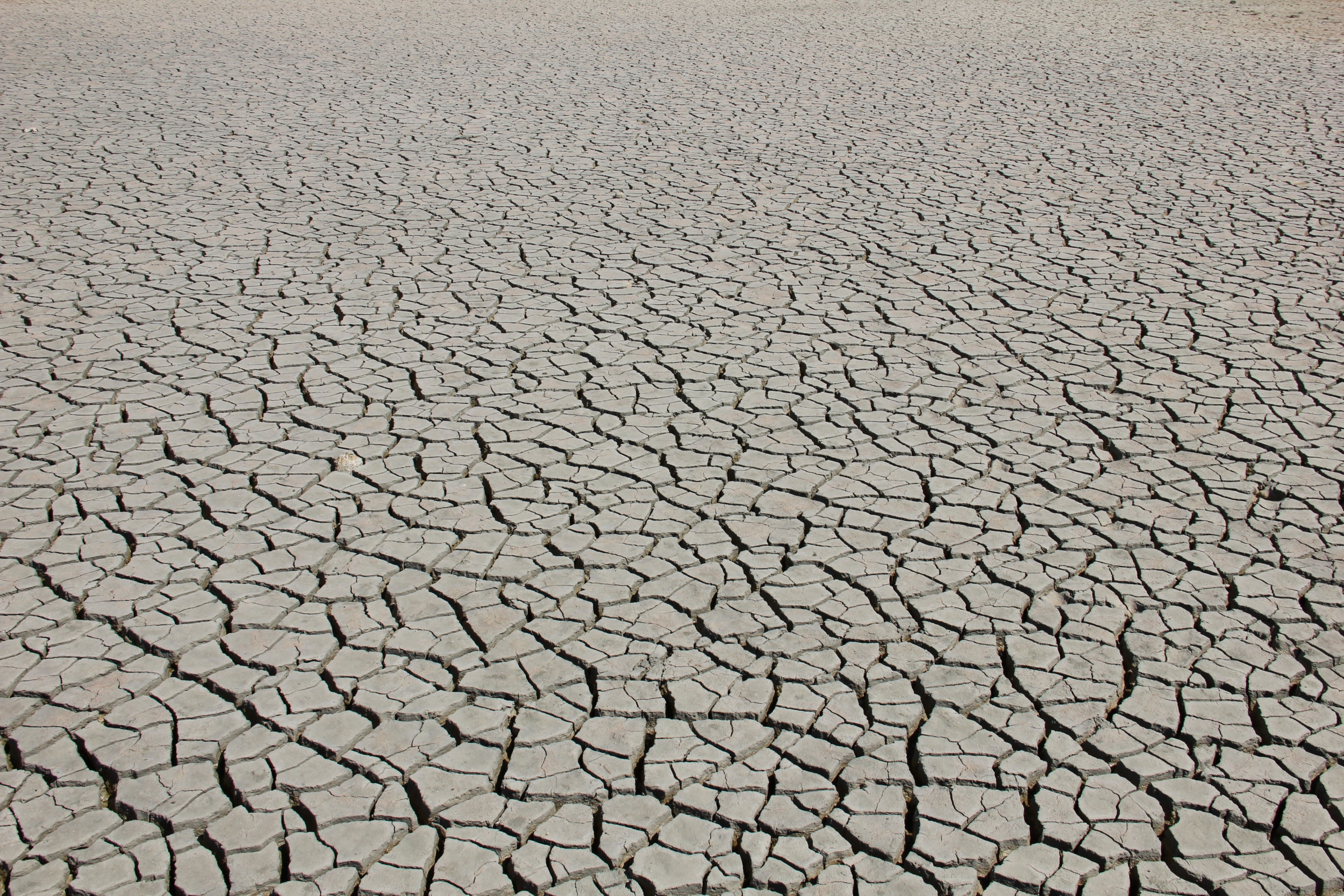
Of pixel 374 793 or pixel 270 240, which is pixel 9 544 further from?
pixel 270 240

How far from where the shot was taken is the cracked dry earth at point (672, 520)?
2.48 m

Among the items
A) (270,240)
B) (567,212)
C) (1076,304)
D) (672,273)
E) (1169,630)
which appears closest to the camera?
(1169,630)

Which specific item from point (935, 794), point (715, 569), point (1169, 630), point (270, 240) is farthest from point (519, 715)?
point (270, 240)

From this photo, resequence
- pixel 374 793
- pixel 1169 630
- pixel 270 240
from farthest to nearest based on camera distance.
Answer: pixel 270 240, pixel 1169 630, pixel 374 793

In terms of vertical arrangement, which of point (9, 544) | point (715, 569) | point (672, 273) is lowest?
point (9, 544)

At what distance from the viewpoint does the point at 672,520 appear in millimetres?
3598

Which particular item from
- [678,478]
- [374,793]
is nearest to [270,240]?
[678,478]

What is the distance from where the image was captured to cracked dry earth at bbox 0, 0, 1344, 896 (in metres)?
2.48

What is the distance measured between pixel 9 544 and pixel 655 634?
2145 millimetres

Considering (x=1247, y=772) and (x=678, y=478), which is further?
(x=678, y=478)

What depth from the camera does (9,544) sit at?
346cm

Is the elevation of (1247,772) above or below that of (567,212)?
below

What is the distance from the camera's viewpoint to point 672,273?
564 cm

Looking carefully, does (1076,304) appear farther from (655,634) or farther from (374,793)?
(374,793)
